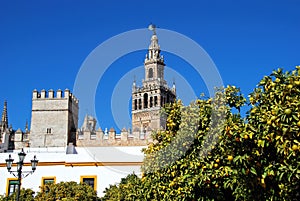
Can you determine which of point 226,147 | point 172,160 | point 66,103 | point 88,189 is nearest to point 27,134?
point 66,103

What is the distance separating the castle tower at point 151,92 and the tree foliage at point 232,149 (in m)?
51.8

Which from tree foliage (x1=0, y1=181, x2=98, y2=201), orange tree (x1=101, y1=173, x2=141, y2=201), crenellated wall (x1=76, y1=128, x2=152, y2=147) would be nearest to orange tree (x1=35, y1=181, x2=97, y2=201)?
tree foliage (x1=0, y1=181, x2=98, y2=201)

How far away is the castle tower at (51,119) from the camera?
115 ft

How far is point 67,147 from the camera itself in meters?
28.3

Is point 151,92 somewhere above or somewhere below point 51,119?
above

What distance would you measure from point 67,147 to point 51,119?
25.6 feet

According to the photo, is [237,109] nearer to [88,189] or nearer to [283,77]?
[283,77]

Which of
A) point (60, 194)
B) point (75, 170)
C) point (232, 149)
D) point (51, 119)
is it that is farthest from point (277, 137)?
point (51, 119)

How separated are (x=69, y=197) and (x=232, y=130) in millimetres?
14261

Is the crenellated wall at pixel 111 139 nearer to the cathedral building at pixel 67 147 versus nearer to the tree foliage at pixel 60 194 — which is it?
the cathedral building at pixel 67 147

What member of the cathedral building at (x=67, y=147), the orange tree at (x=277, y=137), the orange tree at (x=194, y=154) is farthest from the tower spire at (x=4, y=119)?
the orange tree at (x=277, y=137)

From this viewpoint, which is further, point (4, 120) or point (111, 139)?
point (4, 120)

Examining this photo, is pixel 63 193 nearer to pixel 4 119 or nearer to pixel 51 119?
pixel 51 119

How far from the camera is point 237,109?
10258mm
